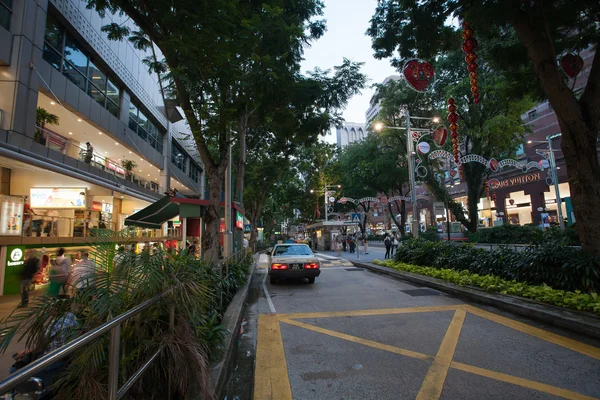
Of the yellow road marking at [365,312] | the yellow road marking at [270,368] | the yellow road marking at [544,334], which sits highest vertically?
the yellow road marking at [365,312]

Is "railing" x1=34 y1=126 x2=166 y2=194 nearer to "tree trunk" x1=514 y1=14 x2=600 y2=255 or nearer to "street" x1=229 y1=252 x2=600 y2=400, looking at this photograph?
"street" x1=229 y1=252 x2=600 y2=400

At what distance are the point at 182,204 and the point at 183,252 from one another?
550 centimetres

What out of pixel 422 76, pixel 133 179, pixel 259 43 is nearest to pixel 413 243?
pixel 422 76

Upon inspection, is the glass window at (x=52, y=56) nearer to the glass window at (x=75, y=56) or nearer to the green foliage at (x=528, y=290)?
the glass window at (x=75, y=56)

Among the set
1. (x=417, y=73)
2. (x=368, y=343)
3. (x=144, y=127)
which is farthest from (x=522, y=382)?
(x=144, y=127)

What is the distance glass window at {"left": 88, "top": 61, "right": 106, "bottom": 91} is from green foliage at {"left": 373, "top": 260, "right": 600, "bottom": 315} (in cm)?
1869

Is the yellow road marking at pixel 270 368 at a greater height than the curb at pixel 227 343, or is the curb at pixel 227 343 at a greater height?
the curb at pixel 227 343

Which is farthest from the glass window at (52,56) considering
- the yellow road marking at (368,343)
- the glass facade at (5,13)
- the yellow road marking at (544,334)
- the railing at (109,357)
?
the yellow road marking at (544,334)

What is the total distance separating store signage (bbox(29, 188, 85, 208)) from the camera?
14.5 metres

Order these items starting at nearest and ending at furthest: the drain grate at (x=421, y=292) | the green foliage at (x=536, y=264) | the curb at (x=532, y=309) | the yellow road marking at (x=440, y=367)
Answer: the yellow road marking at (x=440, y=367) → the curb at (x=532, y=309) → the green foliage at (x=536, y=264) → the drain grate at (x=421, y=292)

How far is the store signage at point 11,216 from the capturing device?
36.8 ft

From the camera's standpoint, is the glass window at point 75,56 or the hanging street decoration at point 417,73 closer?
the hanging street decoration at point 417,73

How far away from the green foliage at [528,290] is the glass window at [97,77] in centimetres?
1869

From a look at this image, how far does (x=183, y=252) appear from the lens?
536cm
